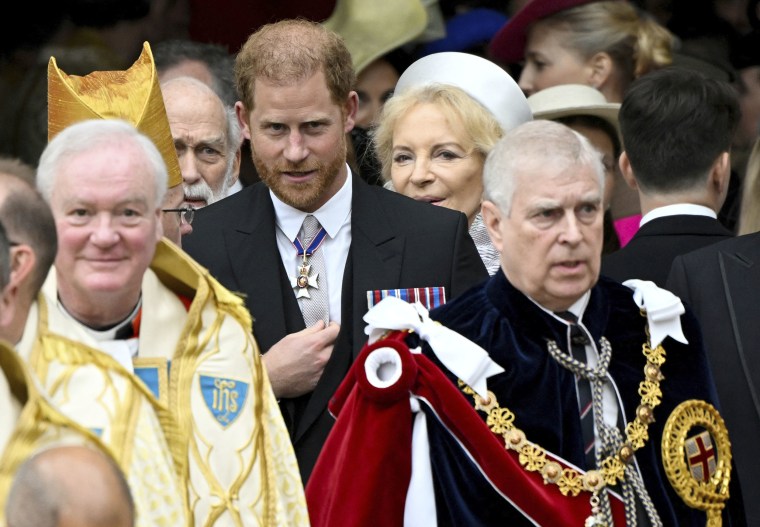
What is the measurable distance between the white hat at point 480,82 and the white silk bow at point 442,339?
5.03 ft

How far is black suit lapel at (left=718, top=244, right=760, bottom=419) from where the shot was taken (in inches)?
213

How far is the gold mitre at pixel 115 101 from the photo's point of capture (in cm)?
523

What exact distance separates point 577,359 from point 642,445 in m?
0.28

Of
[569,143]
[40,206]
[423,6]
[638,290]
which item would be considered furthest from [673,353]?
[423,6]

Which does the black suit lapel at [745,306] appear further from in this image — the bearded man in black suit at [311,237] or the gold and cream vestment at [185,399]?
the gold and cream vestment at [185,399]

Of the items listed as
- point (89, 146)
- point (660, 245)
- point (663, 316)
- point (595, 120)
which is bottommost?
point (663, 316)

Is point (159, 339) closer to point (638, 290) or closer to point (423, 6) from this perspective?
point (638, 290)

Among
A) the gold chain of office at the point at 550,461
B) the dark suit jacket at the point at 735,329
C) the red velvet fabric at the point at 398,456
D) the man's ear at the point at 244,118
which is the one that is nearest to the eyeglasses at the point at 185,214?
the man's ear at the point at 244,118

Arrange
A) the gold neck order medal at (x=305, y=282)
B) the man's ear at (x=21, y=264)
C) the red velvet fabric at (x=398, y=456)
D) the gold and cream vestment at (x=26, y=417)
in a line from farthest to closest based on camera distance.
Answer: the gold neck order medal at (x=305, y=282) → the red velvet fabric at (x=398, y=456) → the man's ear at (x=21, y=264) → the gold and cream vestment at (x=26, y=417)

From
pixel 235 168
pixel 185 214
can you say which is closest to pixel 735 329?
pixel 185 214

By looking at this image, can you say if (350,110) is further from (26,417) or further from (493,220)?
(26,417)

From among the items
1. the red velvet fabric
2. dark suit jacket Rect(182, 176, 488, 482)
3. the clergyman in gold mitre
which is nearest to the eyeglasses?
the clergyman in gold mitre

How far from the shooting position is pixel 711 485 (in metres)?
5.00

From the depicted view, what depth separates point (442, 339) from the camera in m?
4.84
